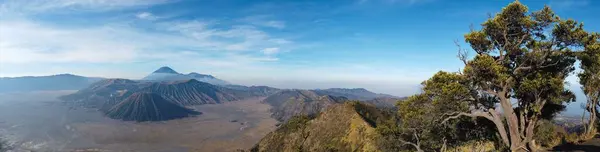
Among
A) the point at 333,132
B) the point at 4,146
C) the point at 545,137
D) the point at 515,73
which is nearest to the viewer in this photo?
the point at 515,73

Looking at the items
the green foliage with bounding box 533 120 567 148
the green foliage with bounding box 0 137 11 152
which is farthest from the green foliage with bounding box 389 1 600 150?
the green foliage with bounding box 0 137 11 152

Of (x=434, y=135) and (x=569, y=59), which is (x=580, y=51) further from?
(x=434, y=135)

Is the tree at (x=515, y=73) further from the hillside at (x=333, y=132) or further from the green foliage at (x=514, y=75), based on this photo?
the hillside at (x=333, y=132)

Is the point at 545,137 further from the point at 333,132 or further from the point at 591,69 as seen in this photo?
the point at 333,132

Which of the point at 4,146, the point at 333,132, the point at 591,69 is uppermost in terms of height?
the point at 591,69

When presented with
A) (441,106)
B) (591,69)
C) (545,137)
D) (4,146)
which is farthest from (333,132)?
(4,146)

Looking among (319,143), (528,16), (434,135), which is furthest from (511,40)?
(319,143)

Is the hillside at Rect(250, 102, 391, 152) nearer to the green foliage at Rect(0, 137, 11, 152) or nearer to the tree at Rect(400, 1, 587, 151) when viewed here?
the tree at Rect(400, 1, 587, 151)
